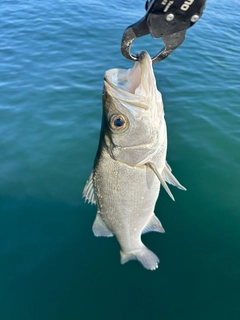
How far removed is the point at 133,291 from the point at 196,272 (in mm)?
996

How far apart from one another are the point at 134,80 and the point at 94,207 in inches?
127

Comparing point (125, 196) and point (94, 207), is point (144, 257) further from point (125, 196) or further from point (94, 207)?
point (94, 207)

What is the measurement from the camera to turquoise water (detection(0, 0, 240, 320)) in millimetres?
4445

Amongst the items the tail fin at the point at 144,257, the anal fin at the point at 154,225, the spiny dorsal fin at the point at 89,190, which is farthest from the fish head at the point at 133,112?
the tail fin at the point at 144,257

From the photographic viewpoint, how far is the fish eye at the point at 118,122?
9.24ft

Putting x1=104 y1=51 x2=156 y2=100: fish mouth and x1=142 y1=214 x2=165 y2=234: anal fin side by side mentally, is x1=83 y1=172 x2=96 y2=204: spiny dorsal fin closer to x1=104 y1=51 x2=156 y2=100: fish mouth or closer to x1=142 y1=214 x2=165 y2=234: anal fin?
x1=142 y1=214 x2=165 y2=234: anal fin

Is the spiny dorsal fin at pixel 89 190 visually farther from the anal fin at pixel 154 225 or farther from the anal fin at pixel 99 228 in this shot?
the anal fin at pixel 154 225

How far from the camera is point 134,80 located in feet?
9.03

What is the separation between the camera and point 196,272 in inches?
184

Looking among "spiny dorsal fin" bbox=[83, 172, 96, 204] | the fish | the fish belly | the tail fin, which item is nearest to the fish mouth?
the fish

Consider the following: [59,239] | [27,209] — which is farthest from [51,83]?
[59,239]

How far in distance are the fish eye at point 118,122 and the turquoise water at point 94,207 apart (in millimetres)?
2679

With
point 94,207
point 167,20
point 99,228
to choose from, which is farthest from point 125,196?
point 94,207

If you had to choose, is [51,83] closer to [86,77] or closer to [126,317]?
[86,77]
